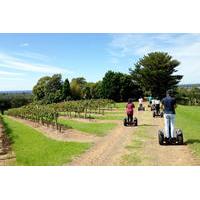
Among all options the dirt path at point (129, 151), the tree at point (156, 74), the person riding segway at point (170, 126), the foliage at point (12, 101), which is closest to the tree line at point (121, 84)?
the tree at point (156, 74)

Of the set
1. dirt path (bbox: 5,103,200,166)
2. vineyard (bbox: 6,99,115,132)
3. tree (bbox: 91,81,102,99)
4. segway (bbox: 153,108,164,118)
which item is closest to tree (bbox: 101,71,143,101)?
tree (bbox: 91,81,102,99)

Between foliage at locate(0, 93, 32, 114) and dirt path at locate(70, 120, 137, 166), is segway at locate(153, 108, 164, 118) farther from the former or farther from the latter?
foliage at locate(0, 93, 32, 114)

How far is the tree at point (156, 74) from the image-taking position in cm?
4292

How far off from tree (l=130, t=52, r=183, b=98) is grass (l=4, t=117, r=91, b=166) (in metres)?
Result: 19.7

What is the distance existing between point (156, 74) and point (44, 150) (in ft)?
104

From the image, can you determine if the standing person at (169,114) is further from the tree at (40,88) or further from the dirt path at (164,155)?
the tree at (40,88)

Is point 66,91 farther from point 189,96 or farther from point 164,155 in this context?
point 164,155

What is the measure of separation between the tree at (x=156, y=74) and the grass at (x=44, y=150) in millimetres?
19736

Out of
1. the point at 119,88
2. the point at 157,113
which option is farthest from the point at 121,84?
the point at 157,113
